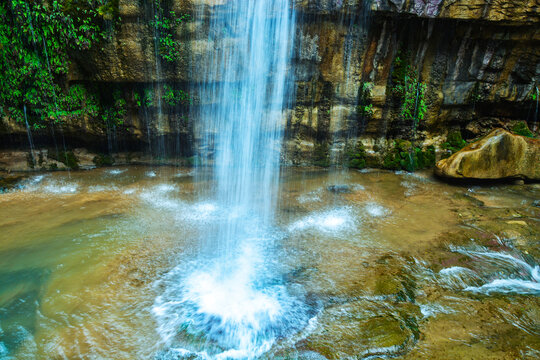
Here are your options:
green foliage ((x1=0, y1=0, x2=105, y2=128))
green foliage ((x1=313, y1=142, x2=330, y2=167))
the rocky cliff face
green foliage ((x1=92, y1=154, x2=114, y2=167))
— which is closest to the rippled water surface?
green foliage ((x1=92, y1=154, x2=114, y2=167))

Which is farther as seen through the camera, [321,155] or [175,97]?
[321,155]

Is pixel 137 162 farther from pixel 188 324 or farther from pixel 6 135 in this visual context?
pixel 188 324

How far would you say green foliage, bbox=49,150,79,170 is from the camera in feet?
30.4

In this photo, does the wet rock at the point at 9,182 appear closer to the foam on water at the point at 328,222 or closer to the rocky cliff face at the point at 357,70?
the rocky cliff face at the point at 357,70

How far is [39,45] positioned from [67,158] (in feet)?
10.5

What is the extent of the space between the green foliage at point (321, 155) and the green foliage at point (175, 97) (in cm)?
428

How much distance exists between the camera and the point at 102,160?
9.76 meters

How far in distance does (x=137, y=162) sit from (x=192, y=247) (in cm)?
558

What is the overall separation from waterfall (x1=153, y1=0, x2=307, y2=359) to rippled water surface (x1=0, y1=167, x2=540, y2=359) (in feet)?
0.10

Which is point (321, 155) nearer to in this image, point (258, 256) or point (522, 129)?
point (258, 256)

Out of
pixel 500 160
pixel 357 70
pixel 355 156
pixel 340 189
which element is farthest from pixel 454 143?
pixel 340 189

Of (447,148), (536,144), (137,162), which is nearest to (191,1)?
(137,162)

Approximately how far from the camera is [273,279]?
479cm

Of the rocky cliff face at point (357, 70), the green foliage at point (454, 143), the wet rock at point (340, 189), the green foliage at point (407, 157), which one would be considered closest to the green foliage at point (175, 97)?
the rocky cliff face at point (357, 70)
